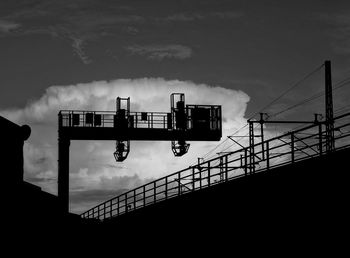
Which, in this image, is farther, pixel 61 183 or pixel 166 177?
pixel 61 183

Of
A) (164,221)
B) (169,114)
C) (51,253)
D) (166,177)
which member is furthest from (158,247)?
(169,114)

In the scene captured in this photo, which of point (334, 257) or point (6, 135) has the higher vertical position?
point (6, 135)

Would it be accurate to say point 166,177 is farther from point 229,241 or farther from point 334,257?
point 334,257

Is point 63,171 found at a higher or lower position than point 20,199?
higher

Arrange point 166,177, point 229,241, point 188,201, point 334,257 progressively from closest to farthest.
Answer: point 334,257 → point 229,241 → point 188,201 → point 166,177

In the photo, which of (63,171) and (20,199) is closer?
(20,199)

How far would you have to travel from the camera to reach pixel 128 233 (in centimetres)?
3291

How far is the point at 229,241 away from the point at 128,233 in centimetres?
1336

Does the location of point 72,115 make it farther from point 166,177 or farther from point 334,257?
point 334,257

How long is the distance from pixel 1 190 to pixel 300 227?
14.3 m

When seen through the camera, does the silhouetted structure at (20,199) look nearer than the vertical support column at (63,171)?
Yes

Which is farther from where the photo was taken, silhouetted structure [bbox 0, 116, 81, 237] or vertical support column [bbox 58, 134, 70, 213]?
vertical support column [bbox 58, 134, 70, 213]

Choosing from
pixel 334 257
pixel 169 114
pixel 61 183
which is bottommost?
pixel 334 257

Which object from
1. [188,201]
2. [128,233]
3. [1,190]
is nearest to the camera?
[188,201]
